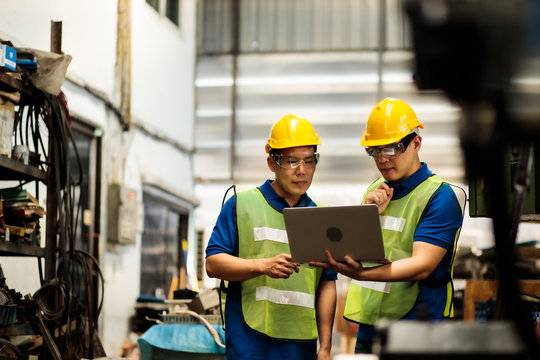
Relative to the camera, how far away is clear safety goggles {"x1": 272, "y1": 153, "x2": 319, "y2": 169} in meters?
3.17

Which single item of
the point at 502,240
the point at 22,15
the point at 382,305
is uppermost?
the point at 22,15

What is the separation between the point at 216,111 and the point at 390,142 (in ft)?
25.5

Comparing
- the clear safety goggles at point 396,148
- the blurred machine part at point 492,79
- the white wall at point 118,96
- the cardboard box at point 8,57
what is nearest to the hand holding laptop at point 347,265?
the clear safety goggles at point 396,148

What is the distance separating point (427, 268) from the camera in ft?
9.09

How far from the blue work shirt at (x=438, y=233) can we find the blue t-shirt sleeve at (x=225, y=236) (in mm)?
636

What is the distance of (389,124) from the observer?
9.98ft

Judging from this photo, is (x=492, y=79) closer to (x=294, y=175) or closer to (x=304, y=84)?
(x=294, y=175)

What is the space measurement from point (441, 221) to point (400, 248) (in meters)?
0.21

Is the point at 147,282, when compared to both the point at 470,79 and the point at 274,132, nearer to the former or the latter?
the point at 274,132

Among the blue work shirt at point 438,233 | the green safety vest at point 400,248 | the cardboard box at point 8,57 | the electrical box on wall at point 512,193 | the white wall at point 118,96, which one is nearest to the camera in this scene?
the blue work shirt at point 438,233

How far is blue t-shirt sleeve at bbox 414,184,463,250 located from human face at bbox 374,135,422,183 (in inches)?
6.2

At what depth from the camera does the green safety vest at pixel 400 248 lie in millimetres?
2930

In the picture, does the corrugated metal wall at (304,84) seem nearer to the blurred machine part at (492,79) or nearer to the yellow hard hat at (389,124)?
the yellow hard hat at (389,124)

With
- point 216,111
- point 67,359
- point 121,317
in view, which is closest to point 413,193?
point 67,359
